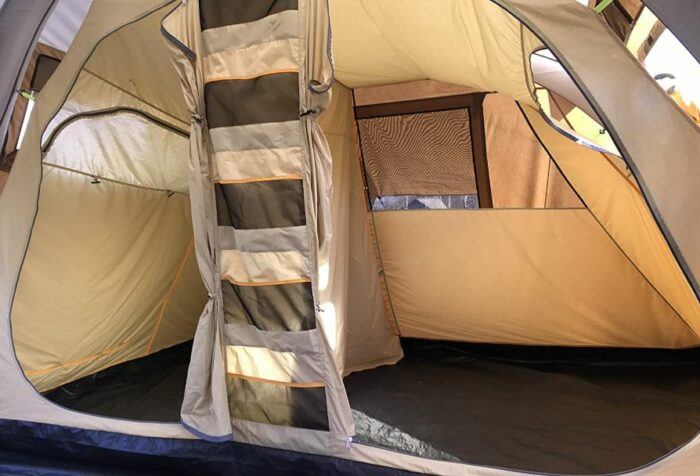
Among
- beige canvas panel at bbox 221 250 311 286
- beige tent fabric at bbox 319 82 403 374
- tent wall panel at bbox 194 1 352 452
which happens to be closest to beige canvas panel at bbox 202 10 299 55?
tent wall panel at bbox 194 1 352 452

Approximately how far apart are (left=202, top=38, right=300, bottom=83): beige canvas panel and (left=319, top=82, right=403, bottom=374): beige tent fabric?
0.78 m

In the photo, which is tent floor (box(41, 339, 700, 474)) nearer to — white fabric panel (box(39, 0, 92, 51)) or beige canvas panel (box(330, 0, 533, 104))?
beige canvas panel (box(330, 0, 533, 104))

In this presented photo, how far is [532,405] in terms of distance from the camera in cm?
230

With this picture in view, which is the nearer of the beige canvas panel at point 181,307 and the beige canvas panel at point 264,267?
the beige canvas panel at point 264,267

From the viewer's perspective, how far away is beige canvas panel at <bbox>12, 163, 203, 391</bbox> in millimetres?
2238

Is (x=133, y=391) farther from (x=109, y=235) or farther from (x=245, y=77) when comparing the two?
(x=245, y=77)

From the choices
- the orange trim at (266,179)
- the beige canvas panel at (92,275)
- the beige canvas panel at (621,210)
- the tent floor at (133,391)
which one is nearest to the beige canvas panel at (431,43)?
the beige canvas panel at (621,210)

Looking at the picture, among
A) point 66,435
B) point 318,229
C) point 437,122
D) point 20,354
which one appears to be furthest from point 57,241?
point 437,122

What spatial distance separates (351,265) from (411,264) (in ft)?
1.21

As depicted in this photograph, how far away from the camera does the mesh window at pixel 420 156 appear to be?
2623 mm

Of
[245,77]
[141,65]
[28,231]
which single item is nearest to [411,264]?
[245,77]

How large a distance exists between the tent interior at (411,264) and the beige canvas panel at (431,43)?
0.06 feet

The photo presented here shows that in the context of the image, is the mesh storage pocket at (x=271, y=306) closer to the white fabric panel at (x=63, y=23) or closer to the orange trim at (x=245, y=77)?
the orange trim at (x=245, y=77)

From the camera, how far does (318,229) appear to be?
1698 millimetres
